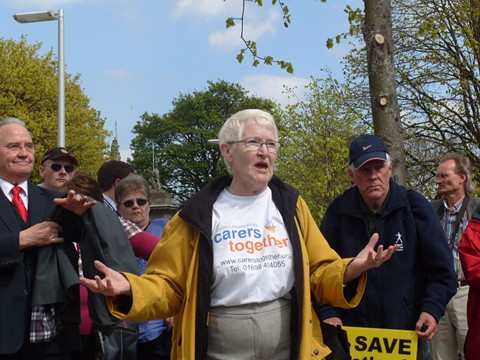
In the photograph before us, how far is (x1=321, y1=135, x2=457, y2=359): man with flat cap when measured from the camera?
16.1 ft

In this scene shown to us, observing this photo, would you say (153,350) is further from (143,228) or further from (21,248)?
(21,248)

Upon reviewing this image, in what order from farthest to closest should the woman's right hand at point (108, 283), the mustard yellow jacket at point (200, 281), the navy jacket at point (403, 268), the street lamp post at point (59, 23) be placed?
the street lamp post at point (59, 23), the navy jacket at point (403, 268), the mustard yellow jacket at point (200, 281), the woman's right hand at point (108, 283)

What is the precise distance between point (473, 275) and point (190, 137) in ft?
221

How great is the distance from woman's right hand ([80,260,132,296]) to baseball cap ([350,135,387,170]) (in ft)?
6.77

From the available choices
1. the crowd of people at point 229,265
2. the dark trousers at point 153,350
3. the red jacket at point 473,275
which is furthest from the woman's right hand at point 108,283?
the red jacket at point 473,275

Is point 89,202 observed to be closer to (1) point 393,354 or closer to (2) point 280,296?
(2) point 280,296

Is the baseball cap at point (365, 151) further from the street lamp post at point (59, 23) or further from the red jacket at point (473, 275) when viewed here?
the street lamp post at point (59, 23)

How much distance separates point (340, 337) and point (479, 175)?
16754mm

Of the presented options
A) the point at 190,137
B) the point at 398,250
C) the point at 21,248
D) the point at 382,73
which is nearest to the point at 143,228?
the point at 21,248

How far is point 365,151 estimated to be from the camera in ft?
16.7

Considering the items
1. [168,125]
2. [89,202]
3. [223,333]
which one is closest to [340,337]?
[223,333]

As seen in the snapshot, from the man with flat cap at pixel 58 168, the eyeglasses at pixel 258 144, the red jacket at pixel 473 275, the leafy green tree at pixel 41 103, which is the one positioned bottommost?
the red jacket at pixel 473 275

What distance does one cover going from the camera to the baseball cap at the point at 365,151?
5.06 meters

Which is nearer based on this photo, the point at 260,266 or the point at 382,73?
the point at 260,266
